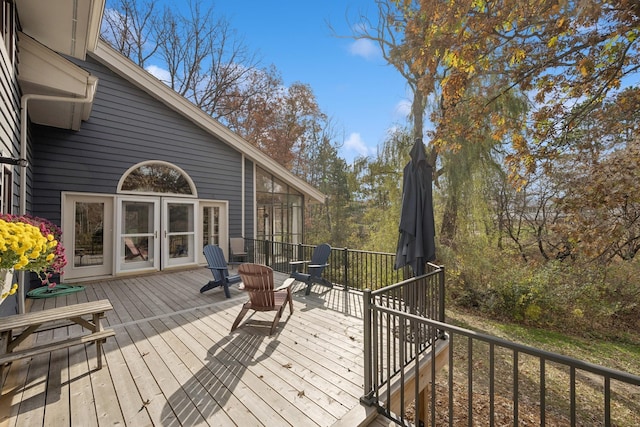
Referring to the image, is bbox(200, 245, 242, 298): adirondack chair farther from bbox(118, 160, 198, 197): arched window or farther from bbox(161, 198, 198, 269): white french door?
bbox(118, 160, 198, 197): arched window

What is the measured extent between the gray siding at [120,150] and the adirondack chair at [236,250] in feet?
0.93

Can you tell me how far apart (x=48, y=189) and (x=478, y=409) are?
854cm

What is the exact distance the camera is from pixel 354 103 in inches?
546

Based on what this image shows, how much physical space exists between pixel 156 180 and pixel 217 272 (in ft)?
11.6

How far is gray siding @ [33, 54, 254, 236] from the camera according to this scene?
5727 mm

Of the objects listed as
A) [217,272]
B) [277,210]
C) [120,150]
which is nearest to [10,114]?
[120,150]

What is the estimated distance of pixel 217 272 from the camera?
514 centimetres

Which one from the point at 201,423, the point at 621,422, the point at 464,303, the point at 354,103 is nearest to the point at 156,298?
the point at 201,423

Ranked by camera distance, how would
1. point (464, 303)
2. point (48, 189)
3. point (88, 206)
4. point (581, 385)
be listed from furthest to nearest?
point (464, 303) < point (88, 206) < point (48, 189) < point (581, 385)

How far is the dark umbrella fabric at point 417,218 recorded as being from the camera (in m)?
3.54

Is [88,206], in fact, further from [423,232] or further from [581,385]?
[581,385]

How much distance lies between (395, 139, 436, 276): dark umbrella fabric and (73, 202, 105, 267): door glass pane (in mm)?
6547

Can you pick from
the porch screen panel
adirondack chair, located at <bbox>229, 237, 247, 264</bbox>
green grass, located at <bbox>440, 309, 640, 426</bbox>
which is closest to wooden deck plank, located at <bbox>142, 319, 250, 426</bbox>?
green grass, located at <bbox>440, 309, 640, 426</bbox>

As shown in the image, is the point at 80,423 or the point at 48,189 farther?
the point at 48,189
